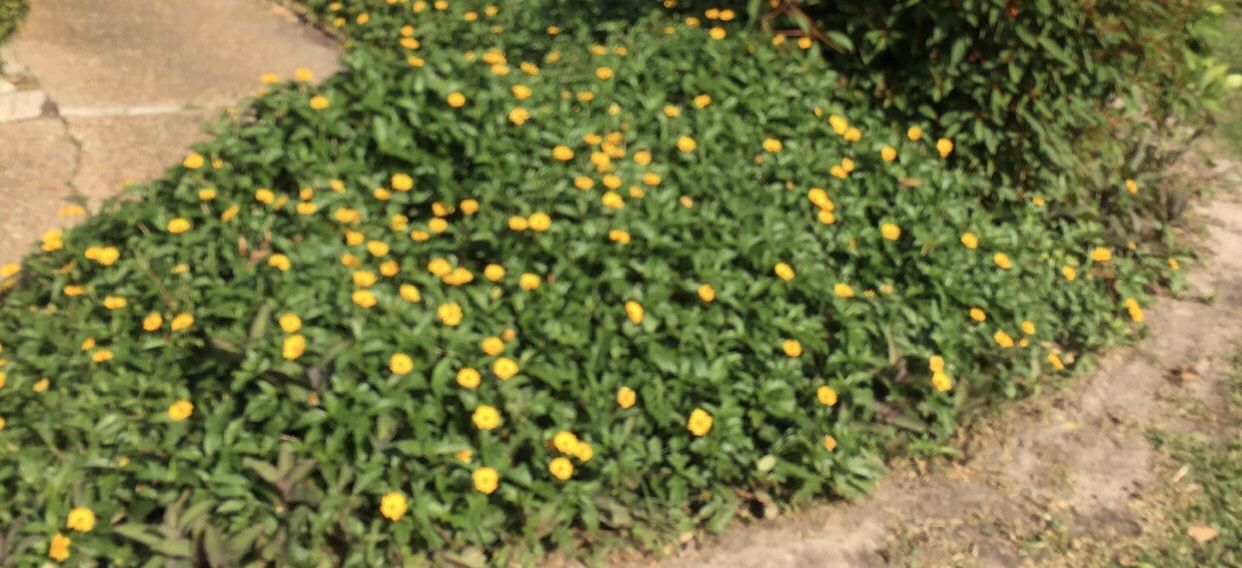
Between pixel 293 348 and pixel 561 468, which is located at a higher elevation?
pixel 293 348

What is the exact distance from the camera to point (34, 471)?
2.61 meters

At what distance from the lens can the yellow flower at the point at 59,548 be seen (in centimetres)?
248

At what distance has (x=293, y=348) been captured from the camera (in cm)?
272

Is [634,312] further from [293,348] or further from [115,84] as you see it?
[115,84]

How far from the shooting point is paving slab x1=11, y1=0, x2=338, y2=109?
469 cm

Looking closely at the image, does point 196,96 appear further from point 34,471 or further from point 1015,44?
point 1015,44

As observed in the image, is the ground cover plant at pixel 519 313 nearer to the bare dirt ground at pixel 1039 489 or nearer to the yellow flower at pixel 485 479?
the yellow flower at pixel 485 479

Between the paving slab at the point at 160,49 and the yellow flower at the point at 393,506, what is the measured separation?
2.74 metres

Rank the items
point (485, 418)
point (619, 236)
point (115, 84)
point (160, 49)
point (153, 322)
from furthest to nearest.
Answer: point (160, 49) → point (115, 84) → point (619, 236) → point (153, 322) → point (485, 418)

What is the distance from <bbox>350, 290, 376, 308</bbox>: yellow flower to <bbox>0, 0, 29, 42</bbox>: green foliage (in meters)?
3.19

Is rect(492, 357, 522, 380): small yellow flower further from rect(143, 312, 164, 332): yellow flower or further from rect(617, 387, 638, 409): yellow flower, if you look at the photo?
rect(143, 312, 164, 332): yellow flower

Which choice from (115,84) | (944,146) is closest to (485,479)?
(944,146)

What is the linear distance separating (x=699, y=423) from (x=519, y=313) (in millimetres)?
620

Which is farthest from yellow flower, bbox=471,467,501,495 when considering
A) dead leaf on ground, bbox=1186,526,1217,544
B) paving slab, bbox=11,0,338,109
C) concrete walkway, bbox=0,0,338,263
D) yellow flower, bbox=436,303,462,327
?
paving slab, bbox=11,0,338,109
